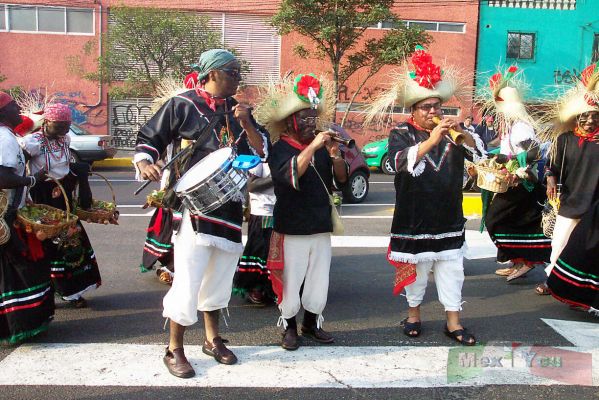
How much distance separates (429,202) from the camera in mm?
4453

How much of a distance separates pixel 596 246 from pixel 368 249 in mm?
3141

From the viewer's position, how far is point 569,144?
5.23m

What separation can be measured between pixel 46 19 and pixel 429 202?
22.2 meters

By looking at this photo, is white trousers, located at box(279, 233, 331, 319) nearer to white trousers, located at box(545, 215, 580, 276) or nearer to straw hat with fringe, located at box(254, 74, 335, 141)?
straw hat with fringe, located at box(254, 74, 335, 141)

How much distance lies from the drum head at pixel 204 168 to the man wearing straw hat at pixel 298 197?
21.9 inches

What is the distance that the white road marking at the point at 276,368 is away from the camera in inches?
148

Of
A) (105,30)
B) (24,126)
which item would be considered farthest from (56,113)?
(105,30)

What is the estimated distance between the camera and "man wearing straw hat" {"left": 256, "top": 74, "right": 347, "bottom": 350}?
4139 millimetres

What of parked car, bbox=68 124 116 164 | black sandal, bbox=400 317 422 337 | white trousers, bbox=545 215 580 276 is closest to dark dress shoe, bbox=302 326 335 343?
black sandal, bbox=400 317 422 337

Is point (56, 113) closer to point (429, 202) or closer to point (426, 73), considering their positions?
point (426, 73)

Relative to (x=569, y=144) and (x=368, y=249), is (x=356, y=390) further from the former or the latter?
(x=368, y=249)

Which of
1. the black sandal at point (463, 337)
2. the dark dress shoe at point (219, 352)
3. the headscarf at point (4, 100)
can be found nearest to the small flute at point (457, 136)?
the black sandal at point (463, 337)

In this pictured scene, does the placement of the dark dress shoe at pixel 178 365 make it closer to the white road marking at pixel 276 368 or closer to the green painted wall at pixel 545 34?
the white road marking at pixel 276 368

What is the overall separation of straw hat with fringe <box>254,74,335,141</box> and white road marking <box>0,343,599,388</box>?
5.24ft
